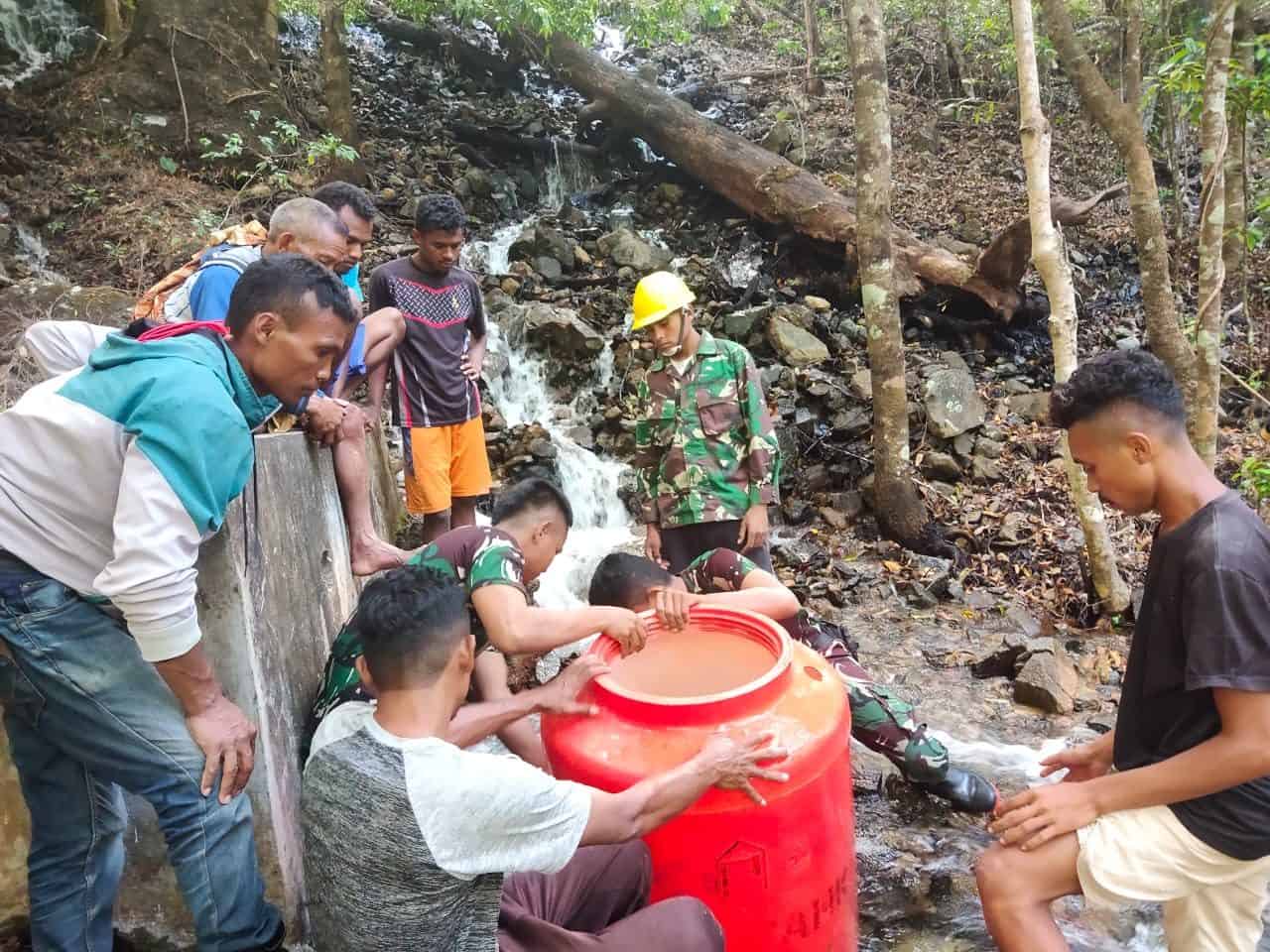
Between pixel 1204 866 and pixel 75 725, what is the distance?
276cm

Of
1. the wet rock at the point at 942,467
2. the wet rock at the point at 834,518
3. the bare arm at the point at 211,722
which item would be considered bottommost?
the wet rock at the point at 834,518

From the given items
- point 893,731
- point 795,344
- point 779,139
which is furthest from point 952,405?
point 779,139

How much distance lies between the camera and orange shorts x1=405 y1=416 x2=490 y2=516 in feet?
16.2

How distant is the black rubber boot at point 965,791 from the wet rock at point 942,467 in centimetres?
410

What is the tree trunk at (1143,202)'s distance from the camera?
6.20 metres

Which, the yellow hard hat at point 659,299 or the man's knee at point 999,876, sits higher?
the yellow hard hat at point 659,299

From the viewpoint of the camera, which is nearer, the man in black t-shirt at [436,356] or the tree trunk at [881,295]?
the man in black t-shirt at [436,356]

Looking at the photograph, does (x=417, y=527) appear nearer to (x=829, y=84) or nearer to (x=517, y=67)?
(x=517, y=67)

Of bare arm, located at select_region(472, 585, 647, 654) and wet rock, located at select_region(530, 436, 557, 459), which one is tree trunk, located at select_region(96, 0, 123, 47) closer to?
wet rock, located at select_region(530, 436, 557, 459)

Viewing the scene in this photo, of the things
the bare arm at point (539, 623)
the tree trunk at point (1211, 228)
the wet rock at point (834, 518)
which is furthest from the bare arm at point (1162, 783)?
the wet rock at point (834, 518)

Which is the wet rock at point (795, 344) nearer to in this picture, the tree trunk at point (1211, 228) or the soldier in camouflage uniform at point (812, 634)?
the tree trunk at point (1211, 228)

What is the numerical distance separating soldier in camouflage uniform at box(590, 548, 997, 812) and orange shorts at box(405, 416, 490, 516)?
2034 mm

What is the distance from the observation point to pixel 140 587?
181cm

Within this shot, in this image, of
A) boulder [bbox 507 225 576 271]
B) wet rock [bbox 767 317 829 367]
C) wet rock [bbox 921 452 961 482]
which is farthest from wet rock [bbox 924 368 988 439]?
boulder [bbox 507 225 576 271]
